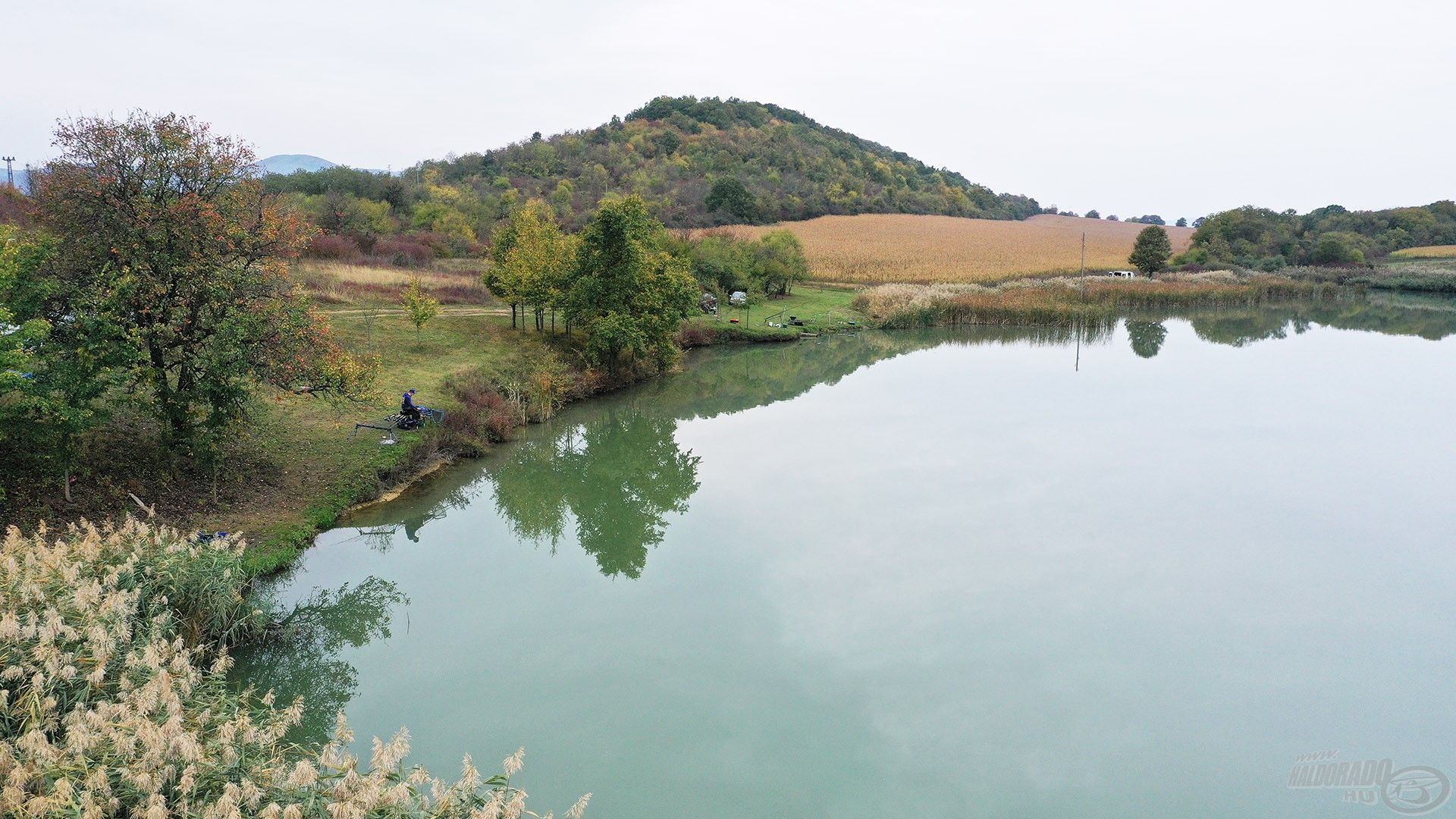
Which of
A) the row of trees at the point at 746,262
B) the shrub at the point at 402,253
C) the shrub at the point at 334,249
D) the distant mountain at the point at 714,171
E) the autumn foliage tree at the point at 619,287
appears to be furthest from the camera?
the distant mountain at the point at 714,171

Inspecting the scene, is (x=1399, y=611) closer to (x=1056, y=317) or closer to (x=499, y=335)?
(x=499, y=335)

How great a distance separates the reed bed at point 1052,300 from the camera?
4162 cm

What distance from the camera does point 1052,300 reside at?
4391 centimetres

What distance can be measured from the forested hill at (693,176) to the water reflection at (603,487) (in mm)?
31095

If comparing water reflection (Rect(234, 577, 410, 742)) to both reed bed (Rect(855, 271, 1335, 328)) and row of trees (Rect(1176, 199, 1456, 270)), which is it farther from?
row of trees (Rect(1176, 199, 1456, 270))

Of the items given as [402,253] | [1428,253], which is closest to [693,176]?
[402,253]

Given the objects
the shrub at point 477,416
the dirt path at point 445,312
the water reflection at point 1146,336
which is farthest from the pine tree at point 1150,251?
the shrub at point 477,416

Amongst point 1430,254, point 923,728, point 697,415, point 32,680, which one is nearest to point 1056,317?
point 697,415

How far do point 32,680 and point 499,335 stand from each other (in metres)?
21.2

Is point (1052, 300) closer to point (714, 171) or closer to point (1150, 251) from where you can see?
point (1150, 251)

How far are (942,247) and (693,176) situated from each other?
25812 mm

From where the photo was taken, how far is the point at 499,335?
27.0m

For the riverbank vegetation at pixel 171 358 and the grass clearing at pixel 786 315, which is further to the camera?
the grass clearing at pixel 786 315

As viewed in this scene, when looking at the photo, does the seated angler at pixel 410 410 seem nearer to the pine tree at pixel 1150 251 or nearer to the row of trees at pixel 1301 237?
the pine tree at pixel 1150 251
